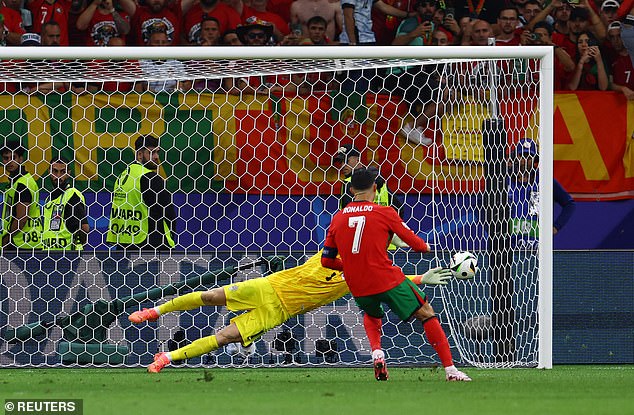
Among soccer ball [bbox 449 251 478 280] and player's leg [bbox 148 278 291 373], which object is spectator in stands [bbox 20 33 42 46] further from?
soccer ball [bbox 449 251 478 280]

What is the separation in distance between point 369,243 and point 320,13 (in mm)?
6484

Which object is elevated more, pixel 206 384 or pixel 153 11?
pixel 153 11

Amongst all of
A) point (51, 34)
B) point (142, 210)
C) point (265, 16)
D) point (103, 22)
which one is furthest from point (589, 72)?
point (51, 34)

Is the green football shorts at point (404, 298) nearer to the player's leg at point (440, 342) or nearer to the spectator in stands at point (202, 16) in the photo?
the player's leg at point (440, 342)

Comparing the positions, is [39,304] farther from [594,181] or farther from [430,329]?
[594,181]

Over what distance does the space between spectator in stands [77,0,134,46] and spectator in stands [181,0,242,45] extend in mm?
681

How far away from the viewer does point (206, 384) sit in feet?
26.5

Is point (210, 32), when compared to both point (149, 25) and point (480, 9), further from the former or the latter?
point (480, 9)

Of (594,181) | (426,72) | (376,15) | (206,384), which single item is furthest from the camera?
(376,15)

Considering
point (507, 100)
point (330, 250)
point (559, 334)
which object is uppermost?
point (507, 100)

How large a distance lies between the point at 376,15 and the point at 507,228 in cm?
490

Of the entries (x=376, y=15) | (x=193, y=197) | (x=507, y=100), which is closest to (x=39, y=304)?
(x=193, y=197)

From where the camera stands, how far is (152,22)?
1391cm

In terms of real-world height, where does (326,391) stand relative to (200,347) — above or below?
above
